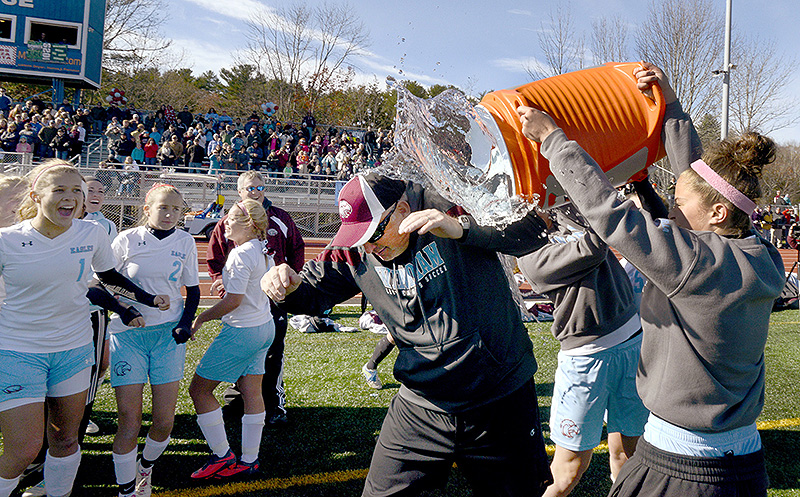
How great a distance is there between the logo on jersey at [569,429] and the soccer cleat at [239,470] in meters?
2.06

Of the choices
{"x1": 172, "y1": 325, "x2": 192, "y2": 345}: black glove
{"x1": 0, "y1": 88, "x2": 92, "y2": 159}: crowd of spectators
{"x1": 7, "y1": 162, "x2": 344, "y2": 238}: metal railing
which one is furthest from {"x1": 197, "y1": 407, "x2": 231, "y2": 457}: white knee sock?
{"x1": 0, "y1": 88, "x2": 92, "y2": 159}: crowd of spectators

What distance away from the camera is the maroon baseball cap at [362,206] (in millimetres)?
2057

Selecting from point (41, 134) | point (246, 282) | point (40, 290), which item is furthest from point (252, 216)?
point (41, 134)

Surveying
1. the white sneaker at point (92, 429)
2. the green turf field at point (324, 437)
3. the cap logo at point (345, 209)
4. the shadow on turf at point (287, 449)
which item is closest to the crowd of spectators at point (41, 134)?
the green turf field at point (324, 437)

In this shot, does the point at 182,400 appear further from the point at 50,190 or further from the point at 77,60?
the point at 77,60

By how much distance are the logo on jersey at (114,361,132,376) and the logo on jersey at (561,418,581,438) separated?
7.67 feet

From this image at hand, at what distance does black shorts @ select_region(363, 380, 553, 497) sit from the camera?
2.24 meters

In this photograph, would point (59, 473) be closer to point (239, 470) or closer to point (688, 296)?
point (239, 470)

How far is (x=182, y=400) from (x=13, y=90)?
4063 cm

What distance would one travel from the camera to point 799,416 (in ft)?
16.5

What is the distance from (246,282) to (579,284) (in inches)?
77.6

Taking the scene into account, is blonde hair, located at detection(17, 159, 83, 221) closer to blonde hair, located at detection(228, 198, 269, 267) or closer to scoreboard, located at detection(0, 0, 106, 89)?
blonde hair, located at detection(228, 198, 269, 267)

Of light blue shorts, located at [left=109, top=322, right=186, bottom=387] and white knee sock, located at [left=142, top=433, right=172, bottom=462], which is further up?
light blue shorts, located at [left=109, top=322, right=186, bottom=387]

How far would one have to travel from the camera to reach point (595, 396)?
2.81 m
